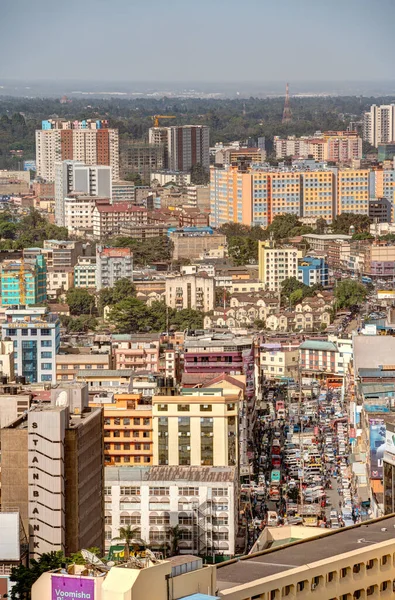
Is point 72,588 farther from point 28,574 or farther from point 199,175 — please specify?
point 199,175

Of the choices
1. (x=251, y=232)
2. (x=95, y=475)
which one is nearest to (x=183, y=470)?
(x=95, y=475)

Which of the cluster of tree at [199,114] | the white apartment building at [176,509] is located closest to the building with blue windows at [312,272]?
the white apartment building at [176,509]

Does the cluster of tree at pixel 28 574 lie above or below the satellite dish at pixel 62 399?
below

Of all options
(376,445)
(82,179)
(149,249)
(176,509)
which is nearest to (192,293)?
(149,249)

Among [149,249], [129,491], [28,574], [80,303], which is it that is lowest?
[80,303]

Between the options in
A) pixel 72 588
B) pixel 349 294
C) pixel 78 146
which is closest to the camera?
pixel 72 588

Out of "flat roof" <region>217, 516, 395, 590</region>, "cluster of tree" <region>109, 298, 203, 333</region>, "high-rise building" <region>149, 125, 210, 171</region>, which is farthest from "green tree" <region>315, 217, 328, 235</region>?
"flat roof" <region>217, 516, 395, 590</region>

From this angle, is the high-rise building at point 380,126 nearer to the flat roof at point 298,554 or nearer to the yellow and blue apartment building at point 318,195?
the yellow and blue apartment building at point 318,195
